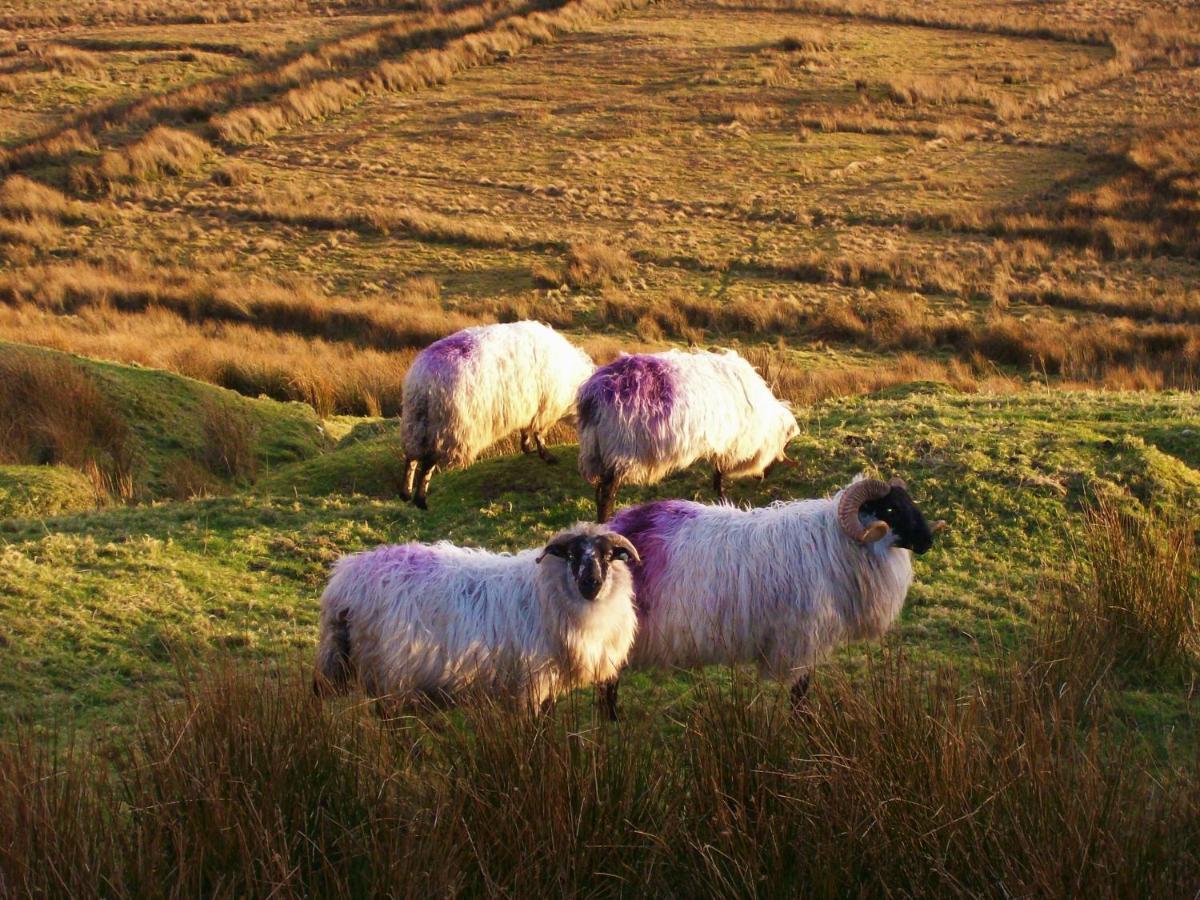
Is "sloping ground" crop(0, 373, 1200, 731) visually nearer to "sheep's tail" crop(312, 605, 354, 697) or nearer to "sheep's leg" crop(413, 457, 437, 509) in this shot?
"sheep's leg" crop(413, 457, 437, 509)

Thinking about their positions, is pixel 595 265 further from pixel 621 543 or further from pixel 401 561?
pixel 621 543

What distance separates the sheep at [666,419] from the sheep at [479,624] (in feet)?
8.91

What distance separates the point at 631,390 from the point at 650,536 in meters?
2.35

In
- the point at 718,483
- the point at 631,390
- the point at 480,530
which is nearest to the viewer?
the point at 631,390

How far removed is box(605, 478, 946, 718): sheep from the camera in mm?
6676

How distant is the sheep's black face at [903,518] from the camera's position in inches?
263

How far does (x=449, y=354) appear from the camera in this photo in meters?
10.4

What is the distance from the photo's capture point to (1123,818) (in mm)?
4320

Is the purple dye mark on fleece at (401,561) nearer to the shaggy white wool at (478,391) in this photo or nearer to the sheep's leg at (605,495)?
the sheep's leg at (605,495)

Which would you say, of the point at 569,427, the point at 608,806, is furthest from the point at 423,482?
the point at 608,806

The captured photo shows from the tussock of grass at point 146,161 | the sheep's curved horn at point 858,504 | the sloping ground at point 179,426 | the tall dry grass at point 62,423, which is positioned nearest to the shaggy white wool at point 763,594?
the sheep's curved horn at point 858,504

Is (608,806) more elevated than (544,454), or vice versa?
(608,806)

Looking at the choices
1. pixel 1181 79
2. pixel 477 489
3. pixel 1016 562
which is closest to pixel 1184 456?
pixel 1016 562

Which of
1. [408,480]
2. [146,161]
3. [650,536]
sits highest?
[146,161]
